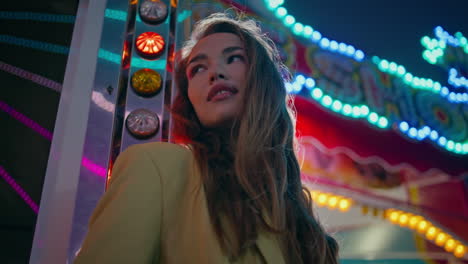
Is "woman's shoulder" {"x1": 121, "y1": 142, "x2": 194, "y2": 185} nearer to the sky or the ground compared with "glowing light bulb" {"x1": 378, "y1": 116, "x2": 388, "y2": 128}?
nearer to the ground

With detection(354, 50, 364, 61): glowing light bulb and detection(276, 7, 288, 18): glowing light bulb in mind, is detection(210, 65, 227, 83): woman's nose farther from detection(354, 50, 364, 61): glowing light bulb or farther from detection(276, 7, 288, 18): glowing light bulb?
detection(354, 50, 364, 61): glowing light bulb

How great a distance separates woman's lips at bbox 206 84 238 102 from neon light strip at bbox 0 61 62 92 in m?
0.58

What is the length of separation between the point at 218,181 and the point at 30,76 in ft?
2.58

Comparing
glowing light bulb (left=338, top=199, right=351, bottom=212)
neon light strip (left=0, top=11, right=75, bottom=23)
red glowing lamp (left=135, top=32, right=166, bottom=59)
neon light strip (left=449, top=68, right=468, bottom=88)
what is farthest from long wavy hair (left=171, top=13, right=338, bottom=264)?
neon light strip (left=449, top=68, right=468, bottom=88)

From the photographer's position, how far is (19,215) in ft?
3.25

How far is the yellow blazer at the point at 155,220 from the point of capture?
0.48 m

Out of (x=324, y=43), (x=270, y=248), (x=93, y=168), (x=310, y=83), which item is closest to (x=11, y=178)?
(x=93, y=168)

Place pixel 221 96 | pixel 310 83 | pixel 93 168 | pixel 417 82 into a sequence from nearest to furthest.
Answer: pixel 221 96, pixel 93 168, pixel 310 83, pixel 417 82

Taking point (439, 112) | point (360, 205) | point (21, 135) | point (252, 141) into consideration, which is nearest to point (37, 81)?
point (21, 135)

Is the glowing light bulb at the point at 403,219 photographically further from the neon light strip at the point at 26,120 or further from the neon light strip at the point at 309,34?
the neon light strip at the point at 26,120

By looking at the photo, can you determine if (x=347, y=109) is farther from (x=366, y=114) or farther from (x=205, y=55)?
(x=205, y=55)

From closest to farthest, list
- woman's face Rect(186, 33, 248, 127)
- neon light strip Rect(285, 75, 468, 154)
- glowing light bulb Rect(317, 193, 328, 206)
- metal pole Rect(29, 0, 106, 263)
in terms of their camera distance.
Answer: woman's face Rect(186, 33, 248, 127)
metal pole Rect(29, 0, 106, 263)
glowing light bulb Rect(317, 193, 328, 206)
neon light strip Rect(285, 75, 468, 154)

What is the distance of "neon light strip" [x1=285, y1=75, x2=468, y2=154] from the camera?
169 centimetres

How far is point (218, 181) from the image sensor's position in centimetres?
63
